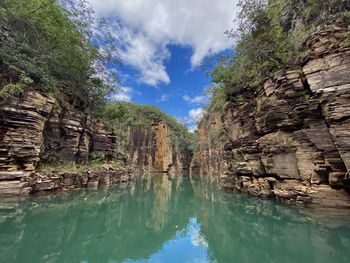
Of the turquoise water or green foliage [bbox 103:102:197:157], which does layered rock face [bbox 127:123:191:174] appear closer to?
green foliage [bbox 103:102:197:157]

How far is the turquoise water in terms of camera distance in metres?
6.19

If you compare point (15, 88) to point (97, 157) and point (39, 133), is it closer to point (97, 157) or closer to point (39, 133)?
point (39, 133)

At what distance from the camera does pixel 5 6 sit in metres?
13.0

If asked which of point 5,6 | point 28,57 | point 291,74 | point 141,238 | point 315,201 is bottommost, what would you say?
point 141,238

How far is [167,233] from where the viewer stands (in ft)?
30.6

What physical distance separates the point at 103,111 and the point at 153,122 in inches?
1200

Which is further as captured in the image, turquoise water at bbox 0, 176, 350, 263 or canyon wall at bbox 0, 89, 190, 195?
canyon wall at bbox 0, 89, 190, 195

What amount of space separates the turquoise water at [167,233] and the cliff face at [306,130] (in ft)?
3.77

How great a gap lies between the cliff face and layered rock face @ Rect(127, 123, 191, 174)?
117 feet

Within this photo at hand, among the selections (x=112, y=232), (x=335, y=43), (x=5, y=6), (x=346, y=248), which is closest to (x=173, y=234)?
(x=112, y=232)

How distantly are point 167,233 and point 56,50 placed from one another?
1275cm

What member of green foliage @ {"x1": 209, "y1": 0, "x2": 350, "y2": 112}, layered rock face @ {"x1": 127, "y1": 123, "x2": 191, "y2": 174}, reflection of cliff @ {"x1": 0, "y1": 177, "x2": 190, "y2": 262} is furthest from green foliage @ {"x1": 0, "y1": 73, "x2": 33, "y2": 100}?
layered rock face @ {"x1": 127, "y1": 123, "x2": 191, "y2": 174}

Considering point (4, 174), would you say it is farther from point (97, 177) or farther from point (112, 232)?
point (97, 177)

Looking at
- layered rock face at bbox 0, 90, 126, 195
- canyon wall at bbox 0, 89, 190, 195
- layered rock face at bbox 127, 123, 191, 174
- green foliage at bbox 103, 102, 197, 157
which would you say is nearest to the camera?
layered rock face at bbox 0, 90, 126, 195
